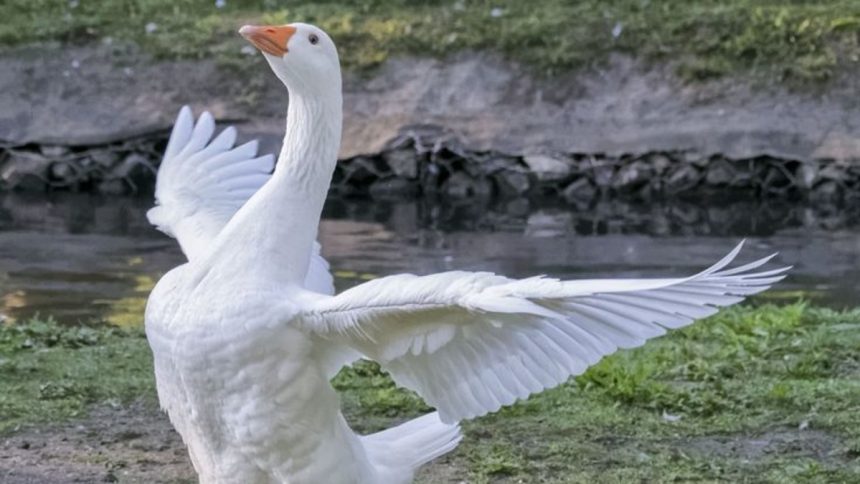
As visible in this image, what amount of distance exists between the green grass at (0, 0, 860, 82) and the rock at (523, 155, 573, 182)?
1.65m

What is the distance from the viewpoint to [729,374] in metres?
7.42

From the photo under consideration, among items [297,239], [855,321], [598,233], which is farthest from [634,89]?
[297,239]

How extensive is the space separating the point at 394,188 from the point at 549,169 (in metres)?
1.87

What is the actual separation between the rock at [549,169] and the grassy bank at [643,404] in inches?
367

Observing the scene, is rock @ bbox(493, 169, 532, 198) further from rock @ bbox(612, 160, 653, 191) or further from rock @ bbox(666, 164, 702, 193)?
rock @ bbox(666, 164, 702, 193)

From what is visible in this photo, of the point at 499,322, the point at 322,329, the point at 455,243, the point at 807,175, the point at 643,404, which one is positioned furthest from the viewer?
the point at 807,175

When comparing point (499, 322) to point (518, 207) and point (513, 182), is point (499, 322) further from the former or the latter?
point (513, 182)

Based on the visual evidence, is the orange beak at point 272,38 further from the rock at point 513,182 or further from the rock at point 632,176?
the rock at point 632,176

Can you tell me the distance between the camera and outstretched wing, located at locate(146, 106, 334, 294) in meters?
5.82

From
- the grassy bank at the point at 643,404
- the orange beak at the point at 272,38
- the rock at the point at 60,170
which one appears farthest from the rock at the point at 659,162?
the orange beak at the point at 272,38

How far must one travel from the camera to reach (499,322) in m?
4.22

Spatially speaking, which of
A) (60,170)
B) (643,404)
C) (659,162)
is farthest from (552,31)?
(643,404)

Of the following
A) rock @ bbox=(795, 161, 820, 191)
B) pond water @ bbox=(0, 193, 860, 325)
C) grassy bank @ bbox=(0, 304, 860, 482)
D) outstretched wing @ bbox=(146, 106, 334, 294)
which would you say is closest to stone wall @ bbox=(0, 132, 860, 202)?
rock @ bbox=(795, 161, 820, 191)

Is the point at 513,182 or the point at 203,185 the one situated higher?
the point at 203,185
